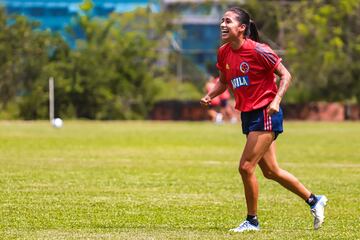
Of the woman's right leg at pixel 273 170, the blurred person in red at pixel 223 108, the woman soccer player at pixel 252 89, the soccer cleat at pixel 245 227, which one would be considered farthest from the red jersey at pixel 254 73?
the blurred person in red at pixel 223 108

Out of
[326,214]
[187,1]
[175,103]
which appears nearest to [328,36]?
[175,103]

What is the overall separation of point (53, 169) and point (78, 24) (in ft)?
113

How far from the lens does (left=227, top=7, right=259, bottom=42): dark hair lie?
10.5 meters

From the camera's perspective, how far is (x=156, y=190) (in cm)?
1503

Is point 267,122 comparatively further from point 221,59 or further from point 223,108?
point 223,108

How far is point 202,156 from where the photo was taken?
23.3 metres

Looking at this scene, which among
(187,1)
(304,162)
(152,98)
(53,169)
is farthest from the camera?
(187,1)

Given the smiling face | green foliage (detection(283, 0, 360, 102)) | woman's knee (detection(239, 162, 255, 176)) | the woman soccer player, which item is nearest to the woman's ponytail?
the woman soccer player

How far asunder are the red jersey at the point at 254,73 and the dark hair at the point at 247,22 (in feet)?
0.28

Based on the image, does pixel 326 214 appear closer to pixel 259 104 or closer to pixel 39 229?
pixel 259 104

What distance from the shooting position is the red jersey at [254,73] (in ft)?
34.5

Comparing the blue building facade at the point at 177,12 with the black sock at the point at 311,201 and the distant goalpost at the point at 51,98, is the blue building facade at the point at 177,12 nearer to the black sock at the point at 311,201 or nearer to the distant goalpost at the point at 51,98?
the distant goalpost at the point at 51,98

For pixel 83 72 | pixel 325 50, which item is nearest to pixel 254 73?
pixel 83 72

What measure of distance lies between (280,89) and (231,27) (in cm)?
76
